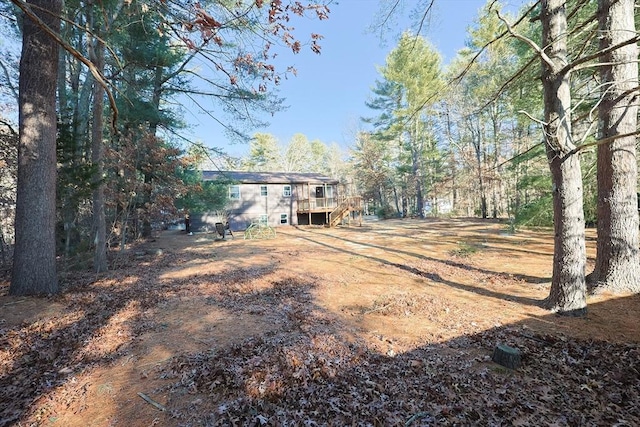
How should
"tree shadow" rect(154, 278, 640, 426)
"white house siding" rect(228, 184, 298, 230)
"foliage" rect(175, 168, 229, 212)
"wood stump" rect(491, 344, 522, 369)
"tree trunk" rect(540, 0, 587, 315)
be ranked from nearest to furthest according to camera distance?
"tree shadow" rect(154, 278, 640, 426) → "wood stump" rect(491, 344, 522, 369) → "tree trunk" rect(540, 0, 587, 315) → "foliage" rect(175, 168, 229, 212) → "white house siding" rect(228, 184, 298, 230)

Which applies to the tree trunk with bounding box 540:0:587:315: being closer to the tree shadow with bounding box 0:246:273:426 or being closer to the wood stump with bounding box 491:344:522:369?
the wood stump with bounding box 491:344:522:369

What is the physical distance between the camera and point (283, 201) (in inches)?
882

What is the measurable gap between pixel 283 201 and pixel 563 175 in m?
19.4

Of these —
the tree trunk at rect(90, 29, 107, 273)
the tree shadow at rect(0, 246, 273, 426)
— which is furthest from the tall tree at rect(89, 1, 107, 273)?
the tree shadow at rect(0, 246, 273, 426)

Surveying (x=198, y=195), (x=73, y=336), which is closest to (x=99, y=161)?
(x=73, y=336)

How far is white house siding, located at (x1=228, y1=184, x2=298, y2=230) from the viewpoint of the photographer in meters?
20.8

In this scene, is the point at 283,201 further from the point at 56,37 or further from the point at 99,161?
the point at 56,37

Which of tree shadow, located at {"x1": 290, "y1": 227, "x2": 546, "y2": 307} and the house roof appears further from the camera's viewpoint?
the house roof

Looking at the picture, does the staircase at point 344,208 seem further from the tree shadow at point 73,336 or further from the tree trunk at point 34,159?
the tree trunk at point 34,159

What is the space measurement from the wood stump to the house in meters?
17.1

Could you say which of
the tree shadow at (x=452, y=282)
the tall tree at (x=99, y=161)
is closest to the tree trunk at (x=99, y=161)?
the tall tree at (x=99, y=161)

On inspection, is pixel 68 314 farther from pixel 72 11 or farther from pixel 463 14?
pixel 463 14

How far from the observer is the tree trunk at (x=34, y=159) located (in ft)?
15.3

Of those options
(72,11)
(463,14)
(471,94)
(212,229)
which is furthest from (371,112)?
(72,11)
